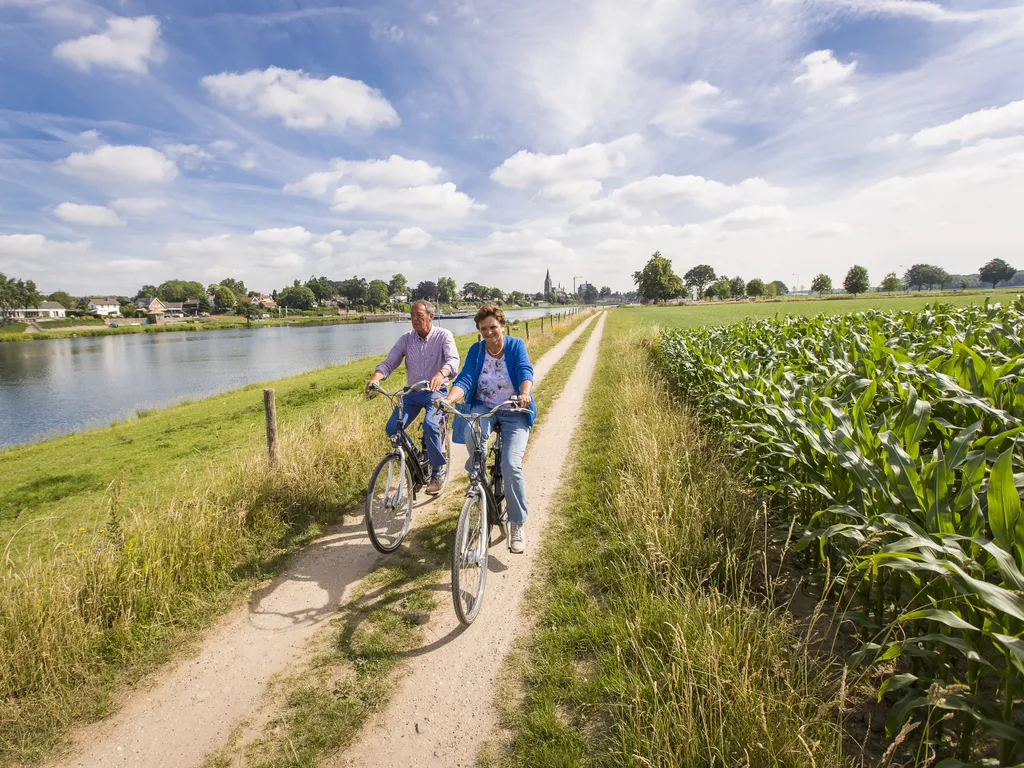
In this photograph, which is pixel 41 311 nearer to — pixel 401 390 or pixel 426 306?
pixel 426 306

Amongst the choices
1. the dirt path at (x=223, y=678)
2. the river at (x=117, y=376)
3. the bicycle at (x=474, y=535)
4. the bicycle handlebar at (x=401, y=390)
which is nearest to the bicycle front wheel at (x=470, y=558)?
the bicycle at (x=474, y=535)

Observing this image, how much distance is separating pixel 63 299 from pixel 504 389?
564 feet

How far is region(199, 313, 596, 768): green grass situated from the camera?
2.48 m

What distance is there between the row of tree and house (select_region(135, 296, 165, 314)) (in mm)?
115190

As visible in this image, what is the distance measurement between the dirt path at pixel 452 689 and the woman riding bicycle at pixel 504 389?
0.53m

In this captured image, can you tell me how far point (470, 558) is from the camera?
3494mm

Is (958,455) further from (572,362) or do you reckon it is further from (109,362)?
(109,362)

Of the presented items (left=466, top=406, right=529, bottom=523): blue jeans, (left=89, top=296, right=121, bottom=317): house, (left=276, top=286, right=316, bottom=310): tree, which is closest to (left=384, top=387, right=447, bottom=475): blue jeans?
(left=466, top=406, right=529, bottom=523): blue jeans

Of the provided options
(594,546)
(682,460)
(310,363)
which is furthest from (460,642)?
(310,363)

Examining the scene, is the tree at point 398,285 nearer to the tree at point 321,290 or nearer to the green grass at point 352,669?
the tree at point 321,290

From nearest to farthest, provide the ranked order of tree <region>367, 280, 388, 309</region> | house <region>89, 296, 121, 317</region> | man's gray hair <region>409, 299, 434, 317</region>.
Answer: man's gray hair <region>409, 299, 434, 317</region>, house <region>89, 296, 121, 317</region>, tree <region>367, 280, 388, 309</region>

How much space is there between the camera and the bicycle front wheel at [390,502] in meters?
4.34

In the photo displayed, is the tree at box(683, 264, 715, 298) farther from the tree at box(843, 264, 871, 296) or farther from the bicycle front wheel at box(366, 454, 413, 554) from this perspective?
the bicycle front wheel at box(366, 454, 413, 554)

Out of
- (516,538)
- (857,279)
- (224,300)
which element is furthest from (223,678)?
(224,300)
